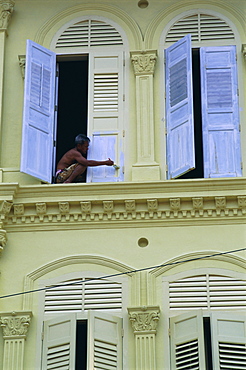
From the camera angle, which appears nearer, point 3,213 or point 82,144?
point 3,213

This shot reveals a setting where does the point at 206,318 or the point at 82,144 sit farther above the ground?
the point at 82,144

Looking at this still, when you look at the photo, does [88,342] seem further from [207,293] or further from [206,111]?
[206,111]

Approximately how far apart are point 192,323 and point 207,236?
150 cm

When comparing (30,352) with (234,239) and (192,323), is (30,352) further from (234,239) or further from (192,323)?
(234,239)

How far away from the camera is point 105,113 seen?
1903 centimetres

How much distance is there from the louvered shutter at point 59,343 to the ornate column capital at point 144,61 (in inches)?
181

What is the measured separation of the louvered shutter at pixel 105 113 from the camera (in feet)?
60.7

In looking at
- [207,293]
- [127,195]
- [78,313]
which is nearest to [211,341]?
[207,293]

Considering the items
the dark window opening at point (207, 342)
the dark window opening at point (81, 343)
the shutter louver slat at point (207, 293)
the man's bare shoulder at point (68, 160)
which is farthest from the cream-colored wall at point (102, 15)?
the dark window opening at point (207, 342)

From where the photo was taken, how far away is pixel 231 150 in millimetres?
18422

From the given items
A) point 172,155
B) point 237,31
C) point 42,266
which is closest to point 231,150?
point 172,155

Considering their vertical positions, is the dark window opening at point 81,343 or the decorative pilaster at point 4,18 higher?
the decorative pilaster at point 4,18

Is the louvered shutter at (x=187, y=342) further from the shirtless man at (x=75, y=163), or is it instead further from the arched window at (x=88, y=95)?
the shirtless man at (x=75, y=163)

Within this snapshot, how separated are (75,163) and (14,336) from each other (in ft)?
10.8
